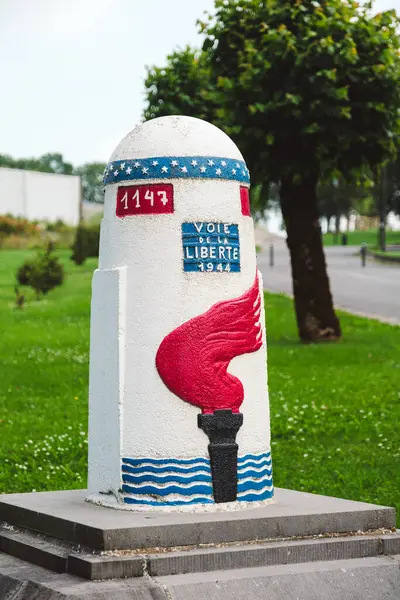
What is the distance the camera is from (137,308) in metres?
6.78

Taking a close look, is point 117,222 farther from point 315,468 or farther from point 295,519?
point 315,468

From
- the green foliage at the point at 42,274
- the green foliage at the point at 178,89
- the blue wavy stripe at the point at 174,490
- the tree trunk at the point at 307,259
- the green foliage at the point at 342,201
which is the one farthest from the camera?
the green foliage at the point at 342,201

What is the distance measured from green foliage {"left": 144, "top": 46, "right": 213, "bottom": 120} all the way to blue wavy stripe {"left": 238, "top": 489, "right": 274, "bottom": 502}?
61.3 ft

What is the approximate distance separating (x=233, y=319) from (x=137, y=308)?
55 centimetres

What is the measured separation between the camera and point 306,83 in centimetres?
1791

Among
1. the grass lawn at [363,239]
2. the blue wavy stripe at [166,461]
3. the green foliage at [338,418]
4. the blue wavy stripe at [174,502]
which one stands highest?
the blue wavy stripe at [166,461]

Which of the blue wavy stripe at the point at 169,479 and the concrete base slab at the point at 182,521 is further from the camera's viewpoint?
the blue wavy stripe at the point at 169,479

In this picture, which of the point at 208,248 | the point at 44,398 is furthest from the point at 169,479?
the point at 44,398

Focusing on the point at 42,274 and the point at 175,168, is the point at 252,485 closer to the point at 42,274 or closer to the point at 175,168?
the point at 175,168

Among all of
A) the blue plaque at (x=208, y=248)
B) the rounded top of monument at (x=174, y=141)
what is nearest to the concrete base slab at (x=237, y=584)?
the blue plaque at (x=208, y=248)

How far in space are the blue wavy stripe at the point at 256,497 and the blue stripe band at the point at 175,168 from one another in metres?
1.82

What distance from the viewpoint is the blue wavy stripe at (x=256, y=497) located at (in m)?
6.85

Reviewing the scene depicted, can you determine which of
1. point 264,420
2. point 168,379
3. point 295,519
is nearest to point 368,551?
point 295,519

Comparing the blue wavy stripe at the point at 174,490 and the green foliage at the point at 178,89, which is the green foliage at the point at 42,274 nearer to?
the green foliage at the point at 178,89
